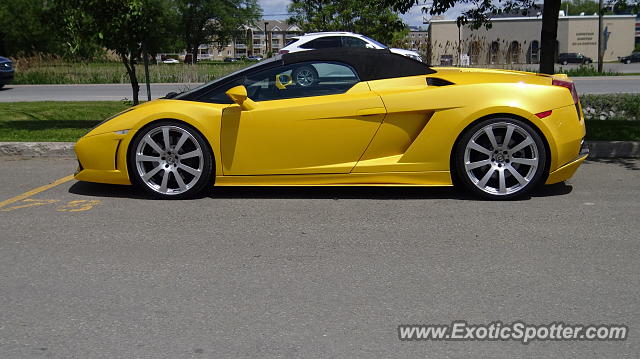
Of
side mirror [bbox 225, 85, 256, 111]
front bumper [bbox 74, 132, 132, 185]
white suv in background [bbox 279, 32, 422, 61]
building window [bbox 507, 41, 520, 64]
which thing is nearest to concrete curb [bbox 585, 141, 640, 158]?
side mirror [bbox 225, 85, 256, 111]

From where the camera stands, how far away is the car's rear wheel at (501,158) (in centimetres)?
587

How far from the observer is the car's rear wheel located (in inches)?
231

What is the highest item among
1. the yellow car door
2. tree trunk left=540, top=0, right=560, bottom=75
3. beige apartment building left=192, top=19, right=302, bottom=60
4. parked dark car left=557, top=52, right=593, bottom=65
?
beige apartment building left=192, top=19, right=302, bottom=60

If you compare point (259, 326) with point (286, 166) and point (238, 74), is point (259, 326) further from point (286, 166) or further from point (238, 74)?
point (238, 74)

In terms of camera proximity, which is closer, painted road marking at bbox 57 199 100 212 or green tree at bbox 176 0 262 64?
painted road marking at bbox 57 199 100 212

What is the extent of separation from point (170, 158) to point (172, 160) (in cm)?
2

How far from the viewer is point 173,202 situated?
240 inches

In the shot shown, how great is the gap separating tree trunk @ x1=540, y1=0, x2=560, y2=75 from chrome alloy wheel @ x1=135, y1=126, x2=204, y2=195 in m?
5.89

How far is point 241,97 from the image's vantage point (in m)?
5.89

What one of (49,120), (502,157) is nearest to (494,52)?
(49,120)

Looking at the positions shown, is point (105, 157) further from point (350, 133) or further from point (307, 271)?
point (307, 271)

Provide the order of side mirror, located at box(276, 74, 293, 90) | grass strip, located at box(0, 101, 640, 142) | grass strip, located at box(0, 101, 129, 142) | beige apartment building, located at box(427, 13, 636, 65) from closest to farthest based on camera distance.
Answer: side mirror, located at box(276, 74, 293, 90)
grass strip, located at box(0, 101, 640, 142)
grass strip, located at box(0, 101, 129, 142)
beige apartment building, located at box(427, 13, 636, 65)

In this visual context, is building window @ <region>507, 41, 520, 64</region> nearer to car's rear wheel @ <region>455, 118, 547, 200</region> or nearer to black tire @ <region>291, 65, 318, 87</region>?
car's rear wheel @ <region>455, 118, 547, 200</region>

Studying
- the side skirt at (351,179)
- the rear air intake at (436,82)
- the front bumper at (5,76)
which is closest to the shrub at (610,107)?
the rear air intake at (436,82)
